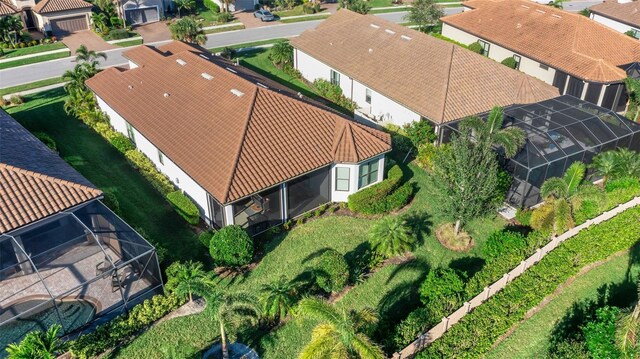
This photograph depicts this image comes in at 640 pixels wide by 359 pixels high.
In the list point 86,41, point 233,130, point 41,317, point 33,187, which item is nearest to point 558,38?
point 233,130

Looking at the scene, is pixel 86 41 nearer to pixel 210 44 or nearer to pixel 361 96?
pixel 210 44

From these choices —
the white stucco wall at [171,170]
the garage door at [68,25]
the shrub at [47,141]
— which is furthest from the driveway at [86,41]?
the shrub at [47,141]

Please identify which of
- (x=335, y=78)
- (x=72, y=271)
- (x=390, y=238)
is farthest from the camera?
(x=335, y=78)

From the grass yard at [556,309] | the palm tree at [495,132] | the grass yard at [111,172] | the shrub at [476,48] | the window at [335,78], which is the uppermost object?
the palm tree at [495,132]

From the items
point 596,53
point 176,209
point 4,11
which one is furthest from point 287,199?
point 4,11

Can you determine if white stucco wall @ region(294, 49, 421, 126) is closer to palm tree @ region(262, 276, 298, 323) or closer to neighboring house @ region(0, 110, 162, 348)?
palm tree @ region(262, 276, 298, 323)

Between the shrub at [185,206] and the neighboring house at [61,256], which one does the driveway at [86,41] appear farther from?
the neighboring house at [61,256]

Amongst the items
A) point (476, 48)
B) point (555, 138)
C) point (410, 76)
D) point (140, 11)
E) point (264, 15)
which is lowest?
point (264, 15)

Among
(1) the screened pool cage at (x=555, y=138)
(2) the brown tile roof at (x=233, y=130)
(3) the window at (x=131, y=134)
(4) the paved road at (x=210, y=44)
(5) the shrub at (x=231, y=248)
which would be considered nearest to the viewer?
(5) the shrub at (x=231, y=248)
